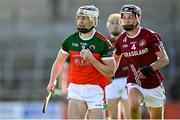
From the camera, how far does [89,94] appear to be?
8797 millimetres

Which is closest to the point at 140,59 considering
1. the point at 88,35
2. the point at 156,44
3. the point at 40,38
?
the point at 156,44

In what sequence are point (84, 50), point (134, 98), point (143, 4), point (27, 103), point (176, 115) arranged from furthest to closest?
1. point (143, 4)
2. point (27, 103)
3. point (176, 115)
4. point (134, 98)
5. point (84, 50)

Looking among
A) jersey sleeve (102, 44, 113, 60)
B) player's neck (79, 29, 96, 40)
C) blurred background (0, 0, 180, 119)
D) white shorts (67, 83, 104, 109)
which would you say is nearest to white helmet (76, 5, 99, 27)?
player's neck (79, 29, 96, 40)

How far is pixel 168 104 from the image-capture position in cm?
1792

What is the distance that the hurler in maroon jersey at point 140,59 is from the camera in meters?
9.30

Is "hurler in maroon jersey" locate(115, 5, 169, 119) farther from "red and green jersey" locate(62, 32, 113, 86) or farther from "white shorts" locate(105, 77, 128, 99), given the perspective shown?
"white shorts" locate(105, 77, 128, 99)

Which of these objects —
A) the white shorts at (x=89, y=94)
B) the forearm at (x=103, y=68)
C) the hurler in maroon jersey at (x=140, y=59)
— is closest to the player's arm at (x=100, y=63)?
the forearm at (x=103, y=68)

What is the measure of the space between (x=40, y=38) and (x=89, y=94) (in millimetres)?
14505

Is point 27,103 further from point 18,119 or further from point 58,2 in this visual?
point 58,2

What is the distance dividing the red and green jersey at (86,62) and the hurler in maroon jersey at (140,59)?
0.67 m

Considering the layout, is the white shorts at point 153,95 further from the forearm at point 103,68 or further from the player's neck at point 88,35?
the player's neck at point 88,35

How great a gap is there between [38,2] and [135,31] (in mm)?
15405

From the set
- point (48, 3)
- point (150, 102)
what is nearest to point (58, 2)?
point (48, 3)

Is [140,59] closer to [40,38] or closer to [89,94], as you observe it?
[89,94]
